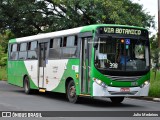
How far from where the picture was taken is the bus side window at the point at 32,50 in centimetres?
2155

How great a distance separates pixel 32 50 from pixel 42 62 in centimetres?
151

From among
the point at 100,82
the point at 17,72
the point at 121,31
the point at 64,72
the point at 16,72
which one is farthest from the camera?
the point at 16,72

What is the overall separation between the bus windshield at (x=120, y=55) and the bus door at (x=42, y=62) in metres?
5.02

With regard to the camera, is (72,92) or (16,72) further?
(16,72)

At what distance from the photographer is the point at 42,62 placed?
20703mm

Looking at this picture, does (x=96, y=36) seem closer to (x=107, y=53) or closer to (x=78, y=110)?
(x=107, y=53)

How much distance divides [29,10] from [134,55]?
45.6ft

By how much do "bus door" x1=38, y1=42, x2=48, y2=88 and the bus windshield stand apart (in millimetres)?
5019

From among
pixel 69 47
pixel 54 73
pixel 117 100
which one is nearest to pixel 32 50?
pixel 54 73

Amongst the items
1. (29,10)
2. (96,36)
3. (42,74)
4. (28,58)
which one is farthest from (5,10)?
(96,36)

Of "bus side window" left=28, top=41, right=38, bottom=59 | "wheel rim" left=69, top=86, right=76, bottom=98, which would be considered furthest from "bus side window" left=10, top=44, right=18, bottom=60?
"wheel rim" left=69, top=86, right=76, bottom=98

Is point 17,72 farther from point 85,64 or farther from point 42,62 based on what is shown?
point 85,64

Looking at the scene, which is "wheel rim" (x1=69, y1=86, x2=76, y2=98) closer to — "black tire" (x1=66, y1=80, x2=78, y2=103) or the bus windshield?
"black tire" (x1=66, y1=80, x2=78, y2=103)

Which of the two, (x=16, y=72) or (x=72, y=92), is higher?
(x=16, y=72)
